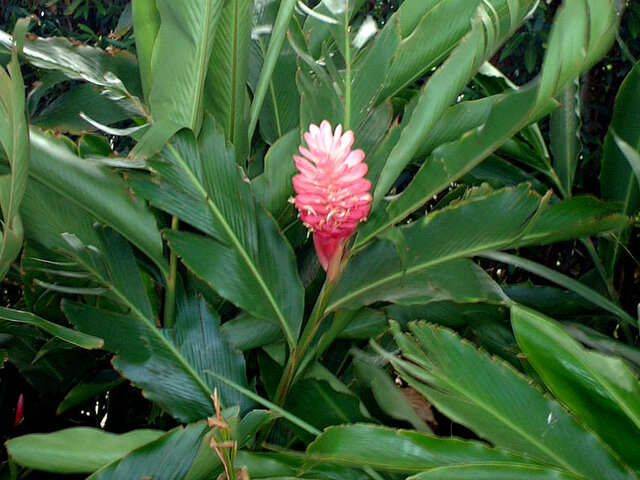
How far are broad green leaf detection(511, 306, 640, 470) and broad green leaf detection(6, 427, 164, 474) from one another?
448 millimetres

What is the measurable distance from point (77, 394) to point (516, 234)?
690 millimetres

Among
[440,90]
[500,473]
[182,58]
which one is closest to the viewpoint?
[500,473]

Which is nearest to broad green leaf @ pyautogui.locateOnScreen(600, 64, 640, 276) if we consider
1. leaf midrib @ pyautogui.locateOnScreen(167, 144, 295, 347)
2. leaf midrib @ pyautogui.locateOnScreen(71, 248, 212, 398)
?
leaf midrib @ pyautogui.locateOnScreen(167, 144, 295, 347)

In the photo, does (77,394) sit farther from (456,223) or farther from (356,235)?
(456,223)

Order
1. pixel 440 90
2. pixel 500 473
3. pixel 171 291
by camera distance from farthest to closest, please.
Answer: pixel 171 291 → pixel 440 90 → pixel 500 473

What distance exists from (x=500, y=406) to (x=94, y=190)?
57 centimetres

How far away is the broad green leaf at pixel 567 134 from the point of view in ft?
4.10

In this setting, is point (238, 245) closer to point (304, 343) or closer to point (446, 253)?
point (304, 343)

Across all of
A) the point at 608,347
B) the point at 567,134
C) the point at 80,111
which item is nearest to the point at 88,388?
the point at 80,111

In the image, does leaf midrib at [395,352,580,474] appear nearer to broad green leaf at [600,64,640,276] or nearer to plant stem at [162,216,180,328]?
plant stem at [162,216,180,328]

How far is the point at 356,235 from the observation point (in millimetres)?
947

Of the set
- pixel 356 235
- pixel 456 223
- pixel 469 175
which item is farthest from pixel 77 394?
pixel 469 175

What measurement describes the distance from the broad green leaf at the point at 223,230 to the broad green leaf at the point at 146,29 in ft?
0.42

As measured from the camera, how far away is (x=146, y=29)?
1.00 meters
